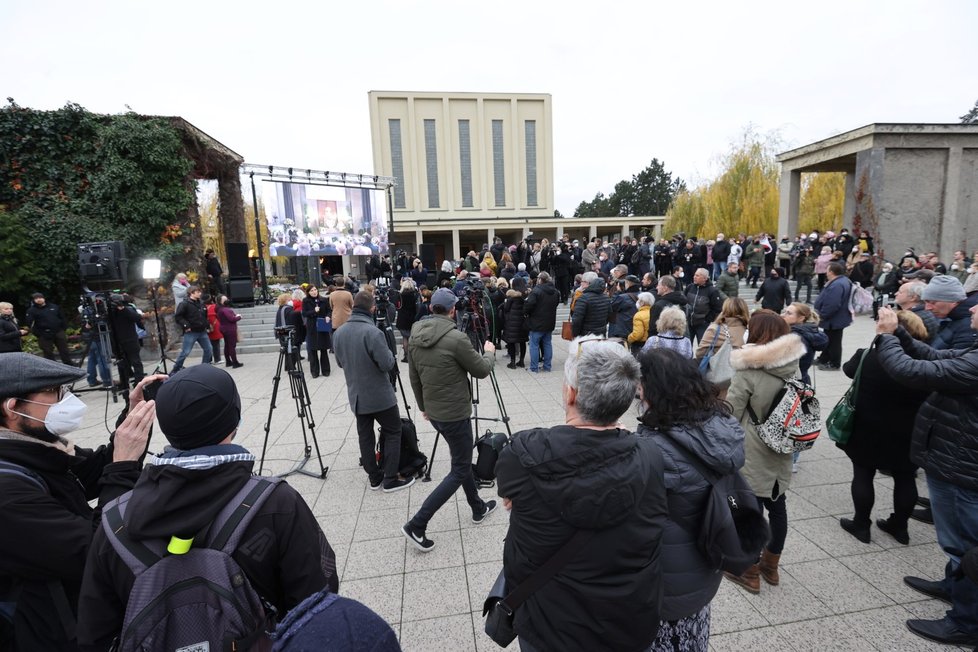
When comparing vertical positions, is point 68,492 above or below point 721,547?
above

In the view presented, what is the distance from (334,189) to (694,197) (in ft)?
64.4

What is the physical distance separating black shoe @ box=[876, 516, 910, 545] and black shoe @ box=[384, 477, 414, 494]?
3.84 m

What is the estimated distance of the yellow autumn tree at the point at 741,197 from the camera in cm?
2256

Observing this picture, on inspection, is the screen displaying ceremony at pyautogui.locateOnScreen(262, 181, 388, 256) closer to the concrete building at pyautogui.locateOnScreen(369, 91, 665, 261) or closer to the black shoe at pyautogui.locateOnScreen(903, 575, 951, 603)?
the concrete building at pyautogui.locateOnScreen(369, 91, 665, 261)

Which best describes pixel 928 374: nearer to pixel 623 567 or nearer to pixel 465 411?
pixel 623 567

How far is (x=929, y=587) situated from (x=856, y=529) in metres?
0.58

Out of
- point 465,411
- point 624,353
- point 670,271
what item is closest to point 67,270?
point 465,411

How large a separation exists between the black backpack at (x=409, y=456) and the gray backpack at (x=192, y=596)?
3.21 meters

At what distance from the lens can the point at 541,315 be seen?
28.1 ft

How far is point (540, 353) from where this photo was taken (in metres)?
9.61

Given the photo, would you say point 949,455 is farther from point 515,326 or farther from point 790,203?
point 790,203

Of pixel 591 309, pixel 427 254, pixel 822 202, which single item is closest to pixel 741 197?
pixel 822 202

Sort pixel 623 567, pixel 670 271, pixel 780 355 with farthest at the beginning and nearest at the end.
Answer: pixel 670 271
pixel 780 355
pixel 623 567

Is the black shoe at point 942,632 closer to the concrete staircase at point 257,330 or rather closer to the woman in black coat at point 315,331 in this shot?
the woman in black coat at point 315,331
